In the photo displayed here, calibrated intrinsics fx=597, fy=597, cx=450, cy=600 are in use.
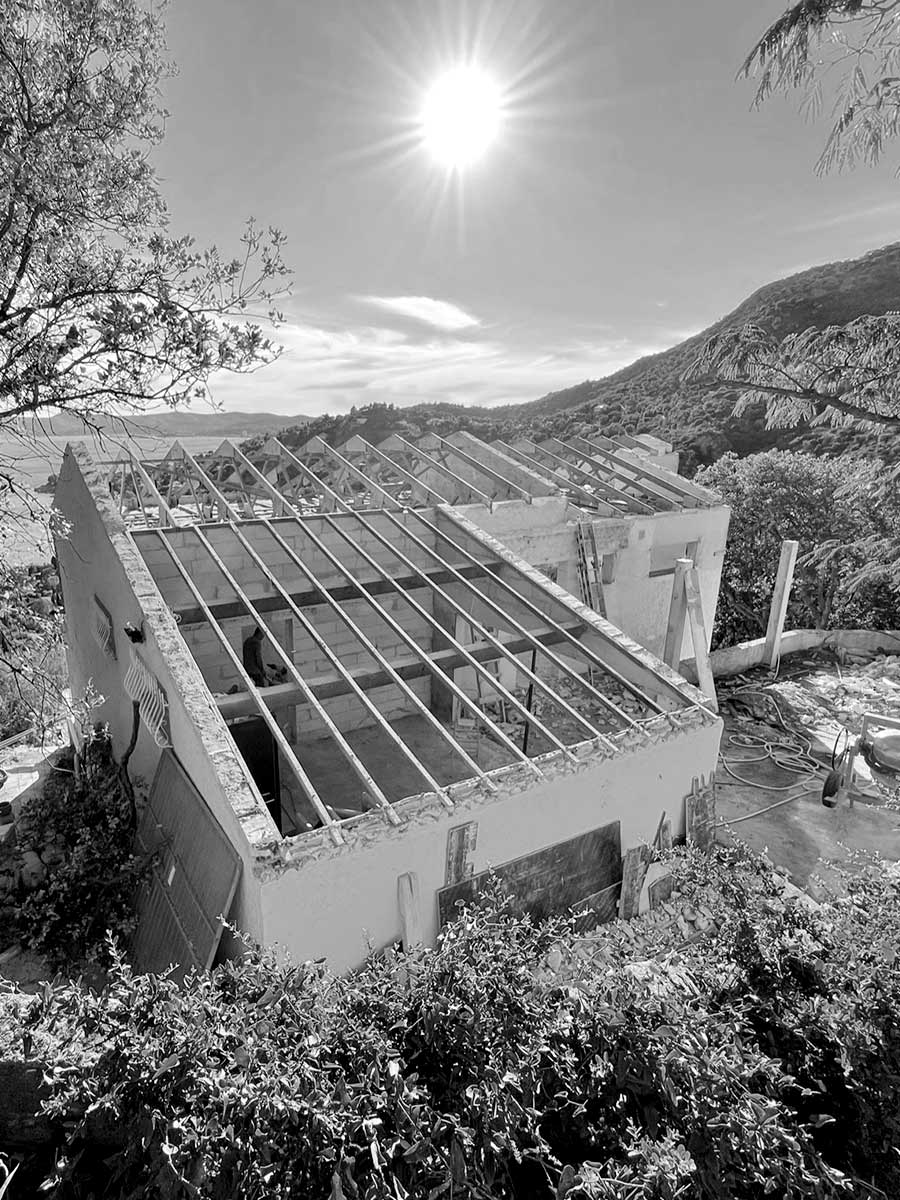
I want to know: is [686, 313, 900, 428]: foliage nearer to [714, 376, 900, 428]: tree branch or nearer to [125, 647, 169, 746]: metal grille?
[714, 376, 900, 428]: tree branch

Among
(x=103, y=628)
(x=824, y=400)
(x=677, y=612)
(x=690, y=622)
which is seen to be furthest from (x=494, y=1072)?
(x=677, y=612)

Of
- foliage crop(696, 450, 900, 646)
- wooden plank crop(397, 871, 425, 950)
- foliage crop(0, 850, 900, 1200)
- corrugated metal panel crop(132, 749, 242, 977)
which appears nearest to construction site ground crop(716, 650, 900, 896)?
foliage crop(0, 850, 900, 1200)

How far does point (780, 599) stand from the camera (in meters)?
16.7

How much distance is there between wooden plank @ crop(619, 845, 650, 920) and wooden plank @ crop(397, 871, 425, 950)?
2.55 metres

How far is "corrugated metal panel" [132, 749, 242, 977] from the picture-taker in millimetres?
5340

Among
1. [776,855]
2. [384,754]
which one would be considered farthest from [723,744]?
[384,754]

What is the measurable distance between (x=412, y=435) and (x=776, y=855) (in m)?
13.4

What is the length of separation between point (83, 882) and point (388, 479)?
11.5 m

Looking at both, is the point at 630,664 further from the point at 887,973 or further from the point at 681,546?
the point at 681,546

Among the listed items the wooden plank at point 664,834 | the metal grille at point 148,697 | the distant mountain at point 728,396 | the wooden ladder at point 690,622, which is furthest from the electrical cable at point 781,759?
A: the distant mountain at point 728,396

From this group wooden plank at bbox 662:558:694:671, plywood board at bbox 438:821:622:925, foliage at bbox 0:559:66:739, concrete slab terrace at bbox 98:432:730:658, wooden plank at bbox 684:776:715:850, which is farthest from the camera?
wooden plank at bbox 662:558:694:671

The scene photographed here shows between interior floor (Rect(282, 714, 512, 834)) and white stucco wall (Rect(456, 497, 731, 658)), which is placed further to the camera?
white stucco wall (Rect(456, 497, 731, 658))

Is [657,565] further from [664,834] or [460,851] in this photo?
[460,851]

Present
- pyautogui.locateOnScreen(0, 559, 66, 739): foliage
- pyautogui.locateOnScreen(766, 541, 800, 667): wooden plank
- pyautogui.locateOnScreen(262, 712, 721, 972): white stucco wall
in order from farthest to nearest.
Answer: pyautogui.locateOnScreen(766, 541, 800, 667): wooden plank
pyautogui.locateOnScreen(0, 559, 66, 739): foliage
pyautogui.locateOnScreen(262, 712, 721, 972): white stucco wall
